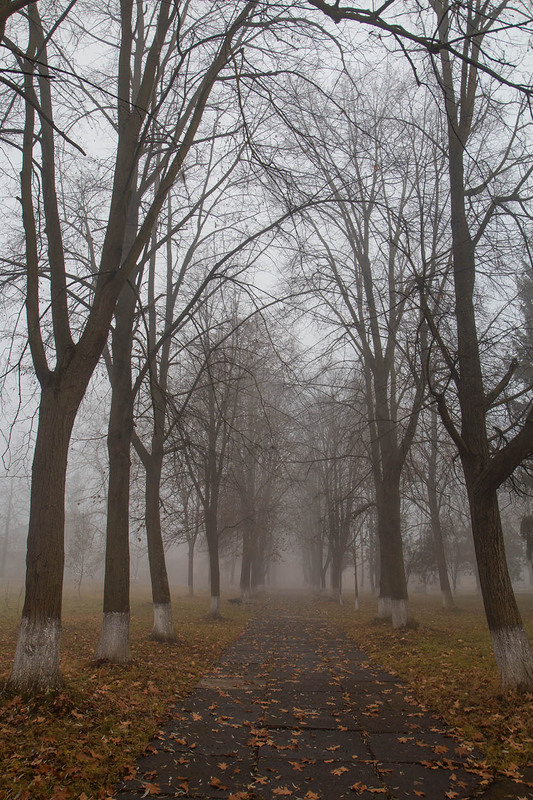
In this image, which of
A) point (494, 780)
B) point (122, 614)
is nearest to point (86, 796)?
point (494, 780)

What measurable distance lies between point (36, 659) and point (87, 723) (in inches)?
39.6

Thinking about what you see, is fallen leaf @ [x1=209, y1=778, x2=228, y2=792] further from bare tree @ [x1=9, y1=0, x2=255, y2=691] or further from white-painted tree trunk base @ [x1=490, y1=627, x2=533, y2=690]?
white-painted tree trunk base @ [x1=490, y1=627, x2=533, y2=690]

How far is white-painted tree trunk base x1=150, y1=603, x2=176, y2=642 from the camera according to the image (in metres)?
11.5

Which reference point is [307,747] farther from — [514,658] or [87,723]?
[514,658]

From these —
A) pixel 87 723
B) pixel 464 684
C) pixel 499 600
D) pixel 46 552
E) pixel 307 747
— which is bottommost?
pixel 464 684

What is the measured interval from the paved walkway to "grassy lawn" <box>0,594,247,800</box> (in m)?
0.24

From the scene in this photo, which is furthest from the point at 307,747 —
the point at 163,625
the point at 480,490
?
the point at 163,625

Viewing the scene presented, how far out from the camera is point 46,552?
5.80m

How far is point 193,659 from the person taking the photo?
9.59 meters

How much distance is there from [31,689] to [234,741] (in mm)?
2153

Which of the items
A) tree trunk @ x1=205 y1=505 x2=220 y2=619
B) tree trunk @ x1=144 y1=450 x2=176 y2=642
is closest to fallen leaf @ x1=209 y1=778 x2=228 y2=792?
tree trunk @ x1=144 y1=450 x2=176 y2=642

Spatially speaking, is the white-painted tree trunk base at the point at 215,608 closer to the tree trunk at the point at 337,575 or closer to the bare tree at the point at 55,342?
the tree trunk at the point at 337,575

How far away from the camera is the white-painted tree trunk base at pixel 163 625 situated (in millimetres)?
11500

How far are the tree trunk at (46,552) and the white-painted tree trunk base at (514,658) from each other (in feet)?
17.2
